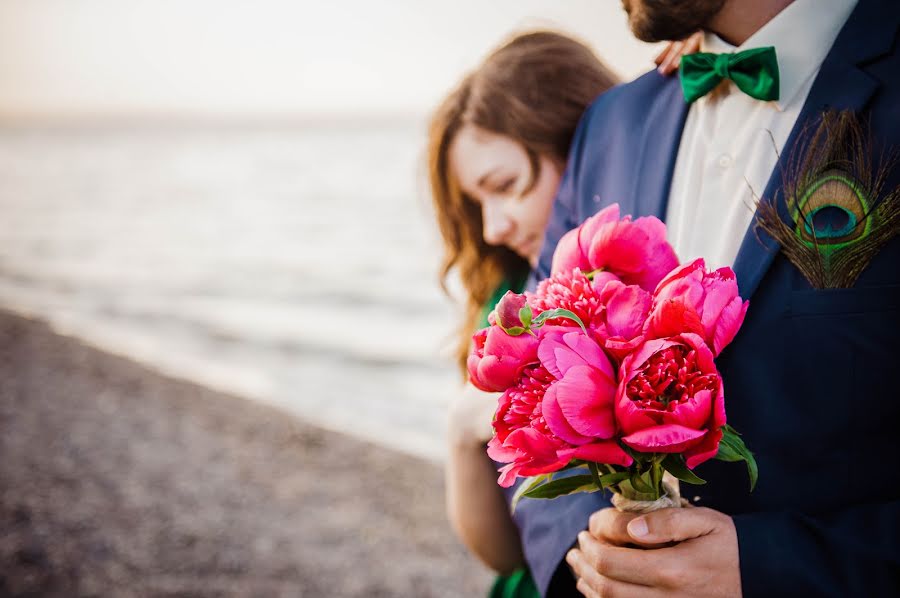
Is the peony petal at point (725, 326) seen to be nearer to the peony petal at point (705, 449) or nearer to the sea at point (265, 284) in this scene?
the peony petal at point (705, 449)

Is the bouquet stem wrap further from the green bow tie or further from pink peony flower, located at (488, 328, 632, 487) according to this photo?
the green bow tie

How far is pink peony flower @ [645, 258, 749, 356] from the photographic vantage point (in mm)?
968

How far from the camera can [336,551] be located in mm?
4250

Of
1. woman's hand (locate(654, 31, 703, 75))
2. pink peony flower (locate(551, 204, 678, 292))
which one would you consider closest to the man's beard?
woman's hand (locate(654, 31, 703, 75))

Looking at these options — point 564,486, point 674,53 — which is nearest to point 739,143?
point 674,53

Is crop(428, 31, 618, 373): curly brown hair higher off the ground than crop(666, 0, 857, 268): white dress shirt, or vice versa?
crop(666, 0, 857, 268): white dress shirt

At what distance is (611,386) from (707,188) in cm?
71

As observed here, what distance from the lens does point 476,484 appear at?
1892 mm

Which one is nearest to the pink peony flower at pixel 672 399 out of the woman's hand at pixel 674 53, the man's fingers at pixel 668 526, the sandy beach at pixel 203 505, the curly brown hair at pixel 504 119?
the man's fingers at pixel 668 526

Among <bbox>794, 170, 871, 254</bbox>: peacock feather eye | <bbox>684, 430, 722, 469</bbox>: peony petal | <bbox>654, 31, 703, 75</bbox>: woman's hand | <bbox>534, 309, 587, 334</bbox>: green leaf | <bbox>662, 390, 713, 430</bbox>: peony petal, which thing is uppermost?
<bbox>654, 31, 703, 75</bbox>: woman's hand

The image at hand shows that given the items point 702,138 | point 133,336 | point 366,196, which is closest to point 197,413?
point 133,336

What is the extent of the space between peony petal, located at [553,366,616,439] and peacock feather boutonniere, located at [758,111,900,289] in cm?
49

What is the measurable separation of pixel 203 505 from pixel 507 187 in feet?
10.9

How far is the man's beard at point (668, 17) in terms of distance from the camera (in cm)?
142
